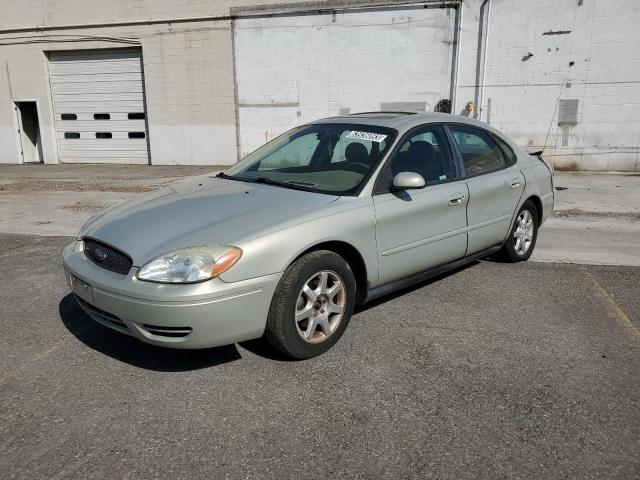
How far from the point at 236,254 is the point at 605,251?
4857 millimetres

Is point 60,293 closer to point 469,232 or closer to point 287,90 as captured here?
point 469,232

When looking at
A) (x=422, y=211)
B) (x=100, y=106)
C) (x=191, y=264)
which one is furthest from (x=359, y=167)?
(x=100, y=106)

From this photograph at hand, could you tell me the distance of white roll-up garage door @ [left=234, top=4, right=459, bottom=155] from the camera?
14539 millimetres

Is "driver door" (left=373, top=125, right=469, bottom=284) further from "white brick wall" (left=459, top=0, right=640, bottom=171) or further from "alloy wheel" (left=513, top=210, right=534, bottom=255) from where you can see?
"white brick wall" (left=459, top=0, right=640, bottom=171)

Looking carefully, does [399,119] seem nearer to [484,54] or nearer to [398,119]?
[398,119]

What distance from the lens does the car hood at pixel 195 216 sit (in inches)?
124

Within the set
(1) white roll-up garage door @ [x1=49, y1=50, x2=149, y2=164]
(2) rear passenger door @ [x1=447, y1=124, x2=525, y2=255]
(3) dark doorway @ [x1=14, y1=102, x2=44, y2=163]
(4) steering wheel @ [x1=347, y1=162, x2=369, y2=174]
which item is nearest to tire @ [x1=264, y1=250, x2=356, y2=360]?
(4) steering wheel @ [x1=347, y1=162, x2=369, y2=174]

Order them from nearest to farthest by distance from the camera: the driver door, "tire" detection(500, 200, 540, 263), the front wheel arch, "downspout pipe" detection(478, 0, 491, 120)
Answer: the front wheel arch → the driver door → "tire" detection(500, 200, 540, 263) → "downspout pipe" detection(478, 0, 491, 120)

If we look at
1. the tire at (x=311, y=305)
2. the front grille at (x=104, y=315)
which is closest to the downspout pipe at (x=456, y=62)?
the tire at (x=311, y=305)

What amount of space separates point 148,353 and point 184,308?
85 centimetres

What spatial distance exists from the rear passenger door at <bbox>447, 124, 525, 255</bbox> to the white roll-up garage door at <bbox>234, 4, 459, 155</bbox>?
33.4 feet

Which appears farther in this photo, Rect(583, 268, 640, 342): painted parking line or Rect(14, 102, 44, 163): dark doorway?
Rect(14, 102, 44, 163): dark doorway

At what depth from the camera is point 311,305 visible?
3395mm

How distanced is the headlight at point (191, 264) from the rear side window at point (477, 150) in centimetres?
242
